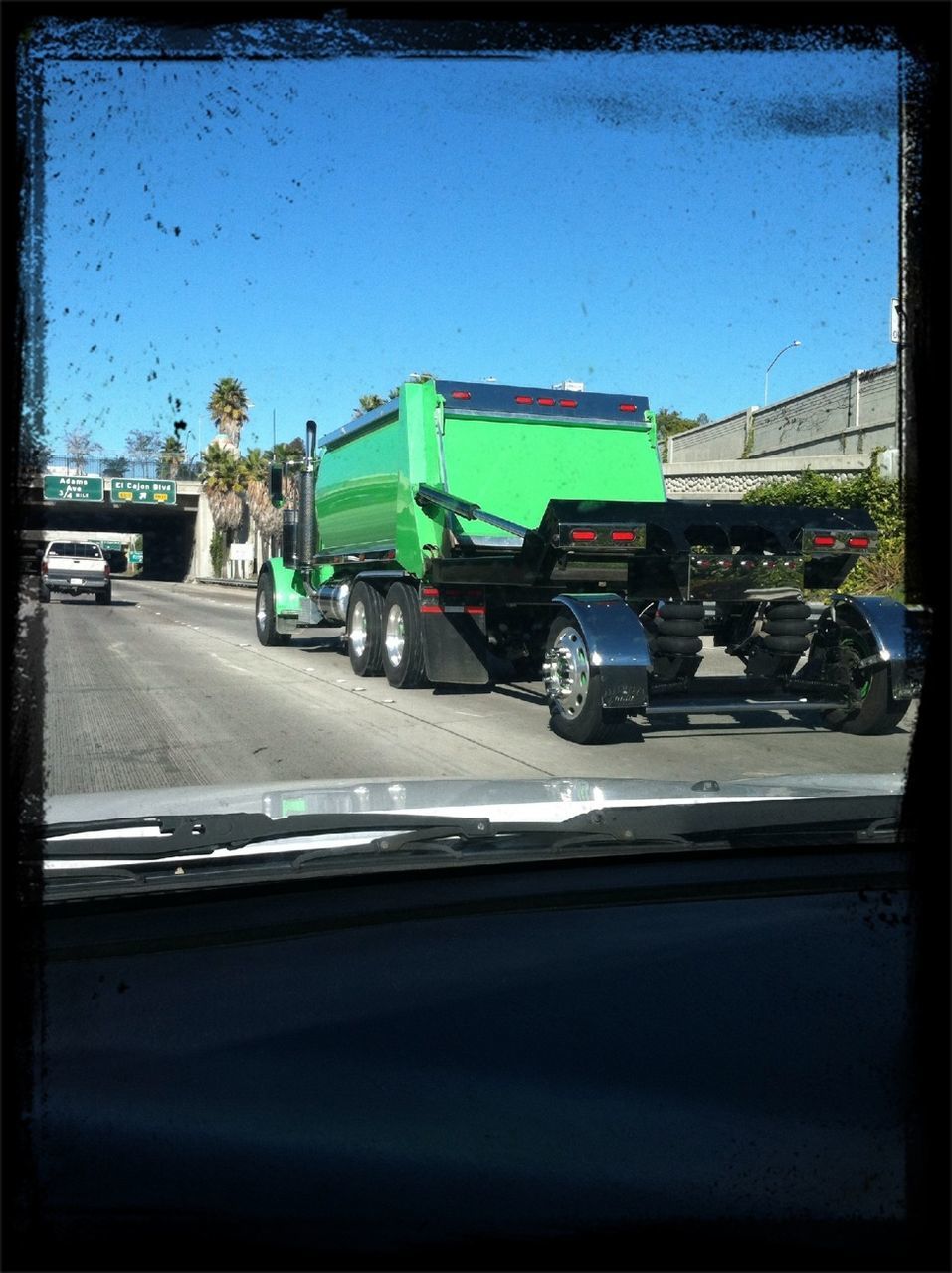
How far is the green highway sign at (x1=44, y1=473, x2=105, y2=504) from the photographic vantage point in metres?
4.41

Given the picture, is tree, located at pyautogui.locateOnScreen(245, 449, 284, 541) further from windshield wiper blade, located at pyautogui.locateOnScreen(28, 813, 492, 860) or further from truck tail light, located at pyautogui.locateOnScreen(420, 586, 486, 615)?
windshield wiper blade, located at pyautogui.locateOnScreen(28, 813, 492, 860)

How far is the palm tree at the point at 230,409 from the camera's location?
654 centimetres

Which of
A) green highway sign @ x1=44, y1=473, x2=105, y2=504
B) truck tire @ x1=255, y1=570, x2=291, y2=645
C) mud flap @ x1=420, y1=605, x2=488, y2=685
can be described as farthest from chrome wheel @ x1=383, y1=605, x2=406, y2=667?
truck tire @ x1=255, y1=570, x2=291, y2=645

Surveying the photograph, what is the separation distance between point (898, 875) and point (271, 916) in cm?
181

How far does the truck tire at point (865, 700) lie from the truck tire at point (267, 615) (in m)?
11.0

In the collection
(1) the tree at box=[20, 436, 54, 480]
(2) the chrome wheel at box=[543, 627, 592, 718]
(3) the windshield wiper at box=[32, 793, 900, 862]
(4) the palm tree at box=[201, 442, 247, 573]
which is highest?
(4) the palm tree at box=[201, 442, 247, 573]

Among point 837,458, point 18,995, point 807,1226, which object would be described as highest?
point 837,458

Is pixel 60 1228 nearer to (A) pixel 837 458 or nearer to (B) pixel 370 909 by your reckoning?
(B) pixel 370 909

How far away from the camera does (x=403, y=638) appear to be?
1273 centimetres

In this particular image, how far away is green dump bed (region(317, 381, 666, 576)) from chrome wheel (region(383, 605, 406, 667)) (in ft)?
1.97

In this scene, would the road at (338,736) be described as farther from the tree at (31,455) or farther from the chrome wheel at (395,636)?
the tree at (31,455)

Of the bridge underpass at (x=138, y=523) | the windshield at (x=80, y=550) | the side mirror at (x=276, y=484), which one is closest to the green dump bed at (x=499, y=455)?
the bridge underpass at (x=138, y=523)

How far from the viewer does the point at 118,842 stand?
351cm

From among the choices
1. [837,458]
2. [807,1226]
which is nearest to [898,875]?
[807,1226]
